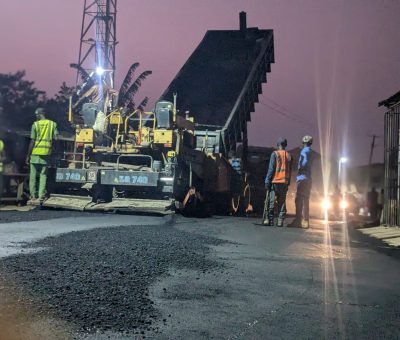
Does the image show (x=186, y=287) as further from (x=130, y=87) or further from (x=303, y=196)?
(x=130, y=87)

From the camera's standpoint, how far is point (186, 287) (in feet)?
12.3

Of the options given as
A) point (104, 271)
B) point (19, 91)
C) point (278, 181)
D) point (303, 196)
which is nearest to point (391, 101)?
point (303, 196)

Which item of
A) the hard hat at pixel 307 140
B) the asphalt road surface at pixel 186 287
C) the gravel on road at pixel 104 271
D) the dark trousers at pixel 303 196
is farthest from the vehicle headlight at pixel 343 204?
the gravel on road at pixel 104 271

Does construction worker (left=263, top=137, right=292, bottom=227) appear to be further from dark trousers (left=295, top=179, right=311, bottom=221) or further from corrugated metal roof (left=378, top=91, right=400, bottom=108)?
corrugated metal roof (left=378, top=91, right=400, bottom=108)

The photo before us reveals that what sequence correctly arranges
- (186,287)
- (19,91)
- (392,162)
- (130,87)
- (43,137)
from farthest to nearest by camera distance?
(19,91)
(130,87)
(392,162)
(43,137)
(186,287)

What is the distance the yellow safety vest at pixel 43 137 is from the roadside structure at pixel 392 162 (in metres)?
7.97

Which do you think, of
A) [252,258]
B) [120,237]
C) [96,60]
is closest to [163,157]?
[120,237]

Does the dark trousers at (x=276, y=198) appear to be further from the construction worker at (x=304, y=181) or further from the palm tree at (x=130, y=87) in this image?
the palm tree at (x=130, y=87)

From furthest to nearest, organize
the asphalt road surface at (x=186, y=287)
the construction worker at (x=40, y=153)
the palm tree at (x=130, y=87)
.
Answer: the palm tree at (x=130, y=87) < the construction worker at (x=40, y=153) < the asphalt road surface at (x=186, y=287)

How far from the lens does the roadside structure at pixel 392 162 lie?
1127cm

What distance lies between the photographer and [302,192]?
9266 mm

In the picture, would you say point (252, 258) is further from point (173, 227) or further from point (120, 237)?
point (173, 227)

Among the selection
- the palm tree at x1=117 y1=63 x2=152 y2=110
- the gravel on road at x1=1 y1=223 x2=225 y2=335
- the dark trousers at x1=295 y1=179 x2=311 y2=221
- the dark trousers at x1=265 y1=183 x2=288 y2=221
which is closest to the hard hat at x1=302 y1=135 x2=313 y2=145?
the dark trousers at x1=295 y1=179 x2=311 y2=221

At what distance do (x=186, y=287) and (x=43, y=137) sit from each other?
7235 mm
